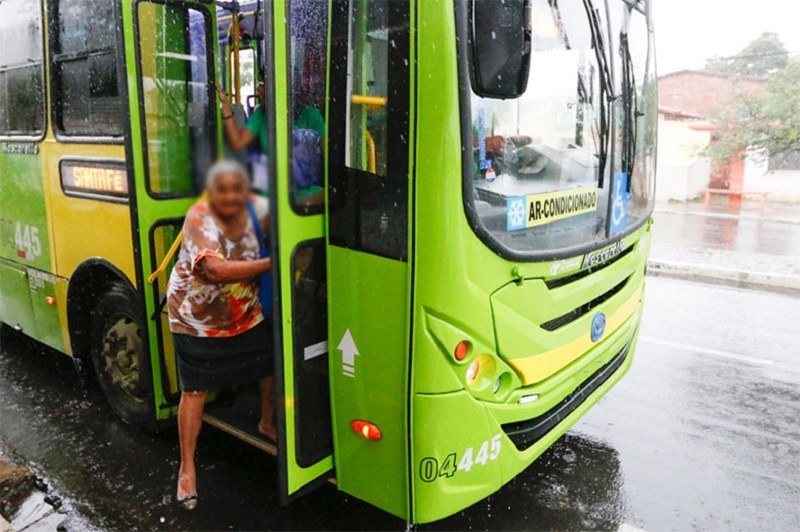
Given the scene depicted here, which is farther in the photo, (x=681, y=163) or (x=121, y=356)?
(x=681, y=163)

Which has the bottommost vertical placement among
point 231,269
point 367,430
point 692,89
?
point 367,430

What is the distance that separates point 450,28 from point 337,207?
2.57 ft

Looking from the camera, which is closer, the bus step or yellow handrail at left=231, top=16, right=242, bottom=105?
the bus step

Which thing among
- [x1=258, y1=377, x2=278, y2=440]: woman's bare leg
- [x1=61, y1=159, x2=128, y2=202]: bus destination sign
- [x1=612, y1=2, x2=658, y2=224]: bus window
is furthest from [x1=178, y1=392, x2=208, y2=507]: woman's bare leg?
[x1=612, y1=2, x2=658, y2=224]: bus window

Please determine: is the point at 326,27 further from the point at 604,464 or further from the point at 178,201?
the point at 604,464

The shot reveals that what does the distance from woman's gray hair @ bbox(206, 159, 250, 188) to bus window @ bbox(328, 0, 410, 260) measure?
0.71 meters

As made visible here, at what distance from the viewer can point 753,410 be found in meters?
4.53

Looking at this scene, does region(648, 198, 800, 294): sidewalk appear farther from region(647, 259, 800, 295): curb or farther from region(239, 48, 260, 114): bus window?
region(239, 48, 260, 114): bus window

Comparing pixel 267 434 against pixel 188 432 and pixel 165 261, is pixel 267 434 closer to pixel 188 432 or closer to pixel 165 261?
pixel 188 432

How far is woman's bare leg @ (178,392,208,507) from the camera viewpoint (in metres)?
3.18

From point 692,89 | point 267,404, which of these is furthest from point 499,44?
point 692,89

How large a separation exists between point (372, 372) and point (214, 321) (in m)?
0.87

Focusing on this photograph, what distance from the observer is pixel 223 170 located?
5.77 ft

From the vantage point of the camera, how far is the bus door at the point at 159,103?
9.71ft
